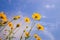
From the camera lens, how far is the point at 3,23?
3.51 ft

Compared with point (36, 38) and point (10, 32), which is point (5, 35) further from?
point (36, 38)

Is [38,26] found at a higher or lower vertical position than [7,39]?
higher

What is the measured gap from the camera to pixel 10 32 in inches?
44.0

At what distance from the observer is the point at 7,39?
1100mm

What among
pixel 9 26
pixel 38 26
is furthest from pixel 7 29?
pixel 38 26

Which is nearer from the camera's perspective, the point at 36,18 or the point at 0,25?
the point at 0,25

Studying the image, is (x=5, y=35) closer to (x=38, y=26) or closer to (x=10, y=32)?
(x=10, y=32)

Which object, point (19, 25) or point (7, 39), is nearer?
point (7, 39)

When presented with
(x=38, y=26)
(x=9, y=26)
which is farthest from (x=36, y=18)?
(x=9, y=26)

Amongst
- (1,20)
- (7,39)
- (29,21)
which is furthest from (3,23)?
(29,21)

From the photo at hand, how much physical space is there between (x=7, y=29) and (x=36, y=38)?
0.25m

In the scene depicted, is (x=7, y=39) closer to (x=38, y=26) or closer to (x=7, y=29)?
(x=7, y=29)

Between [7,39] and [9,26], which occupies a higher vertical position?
[9,26]

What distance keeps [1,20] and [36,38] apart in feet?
1.04
